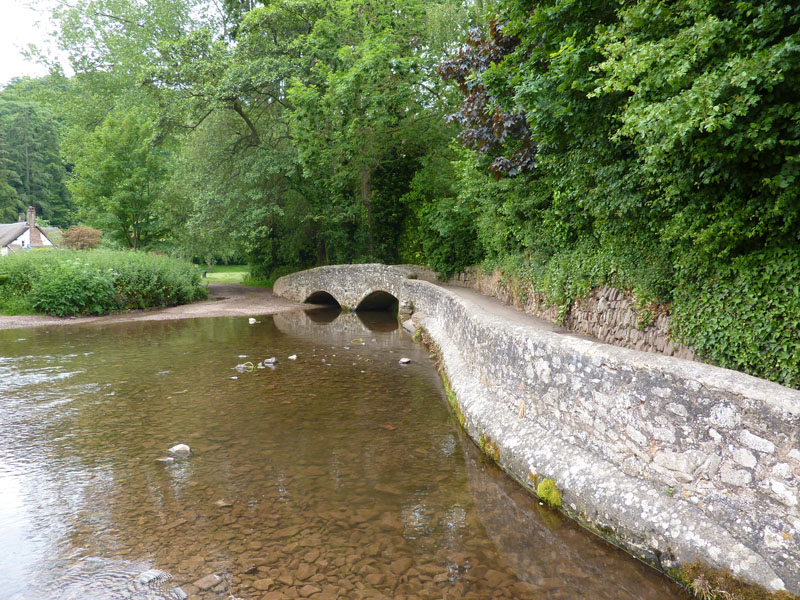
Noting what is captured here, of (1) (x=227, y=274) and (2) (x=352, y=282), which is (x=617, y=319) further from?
(1) (x=227, y=274)

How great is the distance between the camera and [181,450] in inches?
255

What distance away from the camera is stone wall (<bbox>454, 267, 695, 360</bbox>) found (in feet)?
20.5

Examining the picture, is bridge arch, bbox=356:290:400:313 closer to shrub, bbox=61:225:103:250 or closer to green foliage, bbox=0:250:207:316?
green foliage, bbox=0:250:207:316

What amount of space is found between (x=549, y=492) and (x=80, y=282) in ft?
65.3

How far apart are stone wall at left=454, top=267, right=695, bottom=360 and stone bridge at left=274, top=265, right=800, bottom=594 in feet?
4.93

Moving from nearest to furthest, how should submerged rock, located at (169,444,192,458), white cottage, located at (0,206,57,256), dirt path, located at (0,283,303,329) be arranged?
submerged rock, located at (169,444,192,458) < dirt path, located at (0,283,303,329) < white cottage, located at (0,206,57,256)

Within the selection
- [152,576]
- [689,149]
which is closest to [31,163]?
[152,576]

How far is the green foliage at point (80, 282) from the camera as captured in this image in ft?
61.8

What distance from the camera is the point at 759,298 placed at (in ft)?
14.9

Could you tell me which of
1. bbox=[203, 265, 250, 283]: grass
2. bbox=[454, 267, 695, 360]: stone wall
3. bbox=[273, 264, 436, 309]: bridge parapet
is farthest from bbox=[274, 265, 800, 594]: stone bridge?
bbox=[203, 265, 250, 283]: grass

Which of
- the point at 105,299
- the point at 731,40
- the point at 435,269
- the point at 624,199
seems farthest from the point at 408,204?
the point at 731,40

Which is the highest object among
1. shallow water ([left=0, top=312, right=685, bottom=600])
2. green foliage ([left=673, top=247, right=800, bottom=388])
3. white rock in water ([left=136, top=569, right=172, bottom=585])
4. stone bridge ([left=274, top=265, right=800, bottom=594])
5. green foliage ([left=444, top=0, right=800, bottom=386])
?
green foliage ([left=444, top=0, right=800, bottom=386])

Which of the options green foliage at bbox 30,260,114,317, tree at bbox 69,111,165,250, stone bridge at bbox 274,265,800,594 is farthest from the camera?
tree at bbox 69,111,165,250

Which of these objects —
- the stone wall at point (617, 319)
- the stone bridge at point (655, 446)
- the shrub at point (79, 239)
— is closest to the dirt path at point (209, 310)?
the shrub at point (79, 239)
